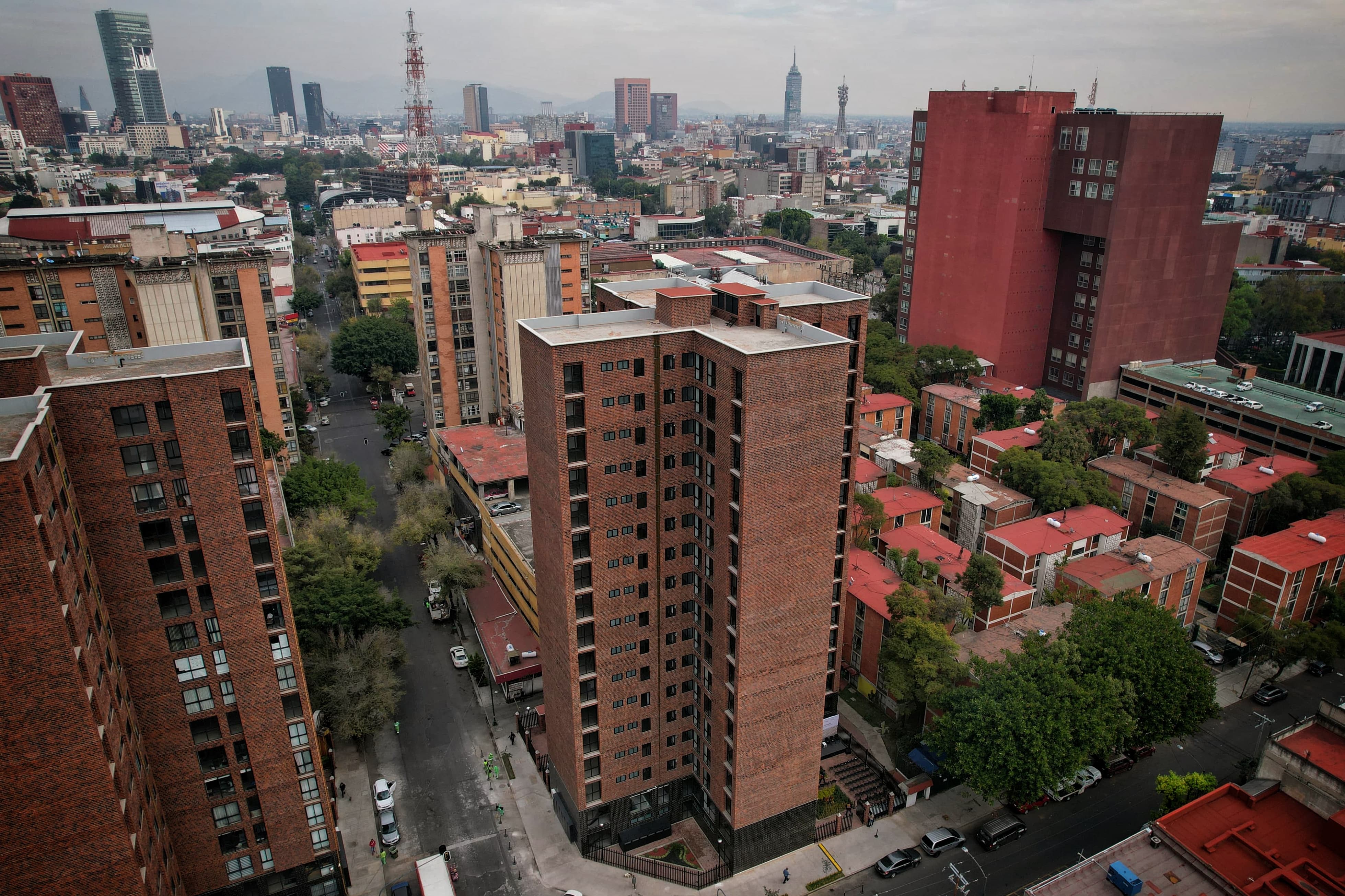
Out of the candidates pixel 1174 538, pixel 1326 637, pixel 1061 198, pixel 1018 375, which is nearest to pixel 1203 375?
pixel 1018 375

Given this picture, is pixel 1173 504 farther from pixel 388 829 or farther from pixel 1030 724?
pixel 388 829

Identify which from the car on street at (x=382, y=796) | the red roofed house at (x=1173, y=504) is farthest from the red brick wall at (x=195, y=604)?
the red roofed house at (x=1173, y=504)

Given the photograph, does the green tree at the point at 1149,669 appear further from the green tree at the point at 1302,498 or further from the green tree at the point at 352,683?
the green tree at the point at 352,683

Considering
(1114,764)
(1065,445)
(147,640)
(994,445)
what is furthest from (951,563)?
(147,640)

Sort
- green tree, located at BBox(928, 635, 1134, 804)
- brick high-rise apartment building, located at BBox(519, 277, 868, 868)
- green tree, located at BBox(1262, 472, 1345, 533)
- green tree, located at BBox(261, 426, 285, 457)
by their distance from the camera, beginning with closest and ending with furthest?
brick high-rise apartment building, located at BBox(519, 277, 868, 868), green tree, located at BBox(928, 635, 1134, 804), green tree, located at BBox(1262, 472, 1345, 533), green tree, located at BBox(261, 426, 285, 457)

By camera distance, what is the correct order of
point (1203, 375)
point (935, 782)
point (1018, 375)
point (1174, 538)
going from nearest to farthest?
point (935, 782), point (1174, 538), point (1203, 375), point (1018, 375)

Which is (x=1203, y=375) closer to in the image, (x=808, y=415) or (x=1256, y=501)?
(x=1256, y=501)

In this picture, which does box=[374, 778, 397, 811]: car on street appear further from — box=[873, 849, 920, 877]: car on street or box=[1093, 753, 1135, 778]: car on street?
box=[1093, 753, 1135, 778]: car on street

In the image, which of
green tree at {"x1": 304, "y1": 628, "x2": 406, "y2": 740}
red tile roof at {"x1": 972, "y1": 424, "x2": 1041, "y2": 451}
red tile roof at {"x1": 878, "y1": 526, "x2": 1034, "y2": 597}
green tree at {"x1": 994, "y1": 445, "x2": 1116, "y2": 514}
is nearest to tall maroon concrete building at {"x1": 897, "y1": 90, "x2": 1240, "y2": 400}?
red tile roof at {"x1": 972, "y1": 424, "x2": 1041, "y2": 451}
